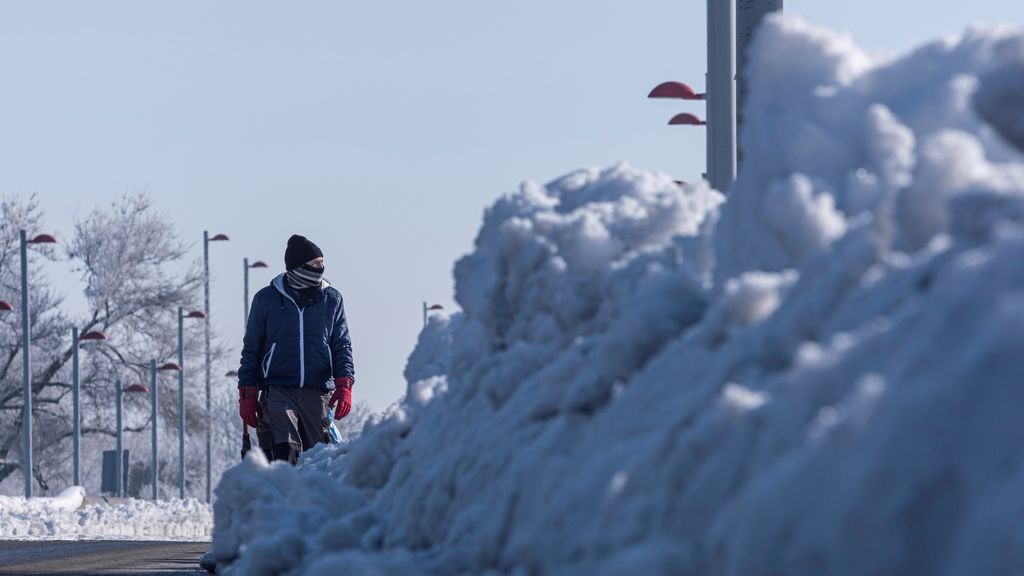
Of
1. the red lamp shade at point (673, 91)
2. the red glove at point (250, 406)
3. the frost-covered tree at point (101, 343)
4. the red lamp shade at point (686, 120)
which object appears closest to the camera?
the red glove at point (250, 406)

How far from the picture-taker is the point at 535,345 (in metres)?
4.37

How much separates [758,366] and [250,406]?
8.06 meters

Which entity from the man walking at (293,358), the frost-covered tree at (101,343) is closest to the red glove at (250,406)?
the man walking at (293,358)

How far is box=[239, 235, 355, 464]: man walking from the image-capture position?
35.1 ft

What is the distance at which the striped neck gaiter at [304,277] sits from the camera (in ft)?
34.8

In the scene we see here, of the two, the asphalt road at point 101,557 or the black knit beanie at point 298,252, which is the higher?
the black knit beanie at point 298,252

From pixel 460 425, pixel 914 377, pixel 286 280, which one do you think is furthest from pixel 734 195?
pixel 286 280

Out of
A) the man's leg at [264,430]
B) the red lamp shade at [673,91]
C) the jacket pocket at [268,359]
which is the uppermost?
the red lamp shade at [673,91]

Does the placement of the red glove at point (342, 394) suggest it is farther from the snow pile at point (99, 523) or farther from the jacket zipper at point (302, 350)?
the snow pile at point (99, 523)

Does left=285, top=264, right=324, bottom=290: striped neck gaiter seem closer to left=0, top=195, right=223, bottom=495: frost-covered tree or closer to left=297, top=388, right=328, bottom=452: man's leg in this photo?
left=297, top=388, right=328, bottom=452: man's leg

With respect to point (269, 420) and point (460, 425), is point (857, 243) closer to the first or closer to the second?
point (460, 425)

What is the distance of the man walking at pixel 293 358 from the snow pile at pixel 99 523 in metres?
2.69

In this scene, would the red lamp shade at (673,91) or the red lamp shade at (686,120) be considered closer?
the red lamp shade at (673,91)

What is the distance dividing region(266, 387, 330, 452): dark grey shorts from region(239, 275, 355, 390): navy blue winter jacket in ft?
0.19
